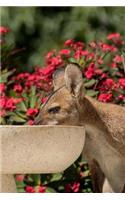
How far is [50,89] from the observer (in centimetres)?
585

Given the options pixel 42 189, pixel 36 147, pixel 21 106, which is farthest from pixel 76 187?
pixel 36 147

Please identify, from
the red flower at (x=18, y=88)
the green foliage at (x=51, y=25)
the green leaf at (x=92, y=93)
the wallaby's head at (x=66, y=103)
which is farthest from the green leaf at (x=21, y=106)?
the green foliage at (x=51, y=25)

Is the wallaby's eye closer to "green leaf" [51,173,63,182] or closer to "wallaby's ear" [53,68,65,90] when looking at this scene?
"wallaby's ear" [53,68,65,90]

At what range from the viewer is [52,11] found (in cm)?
1009

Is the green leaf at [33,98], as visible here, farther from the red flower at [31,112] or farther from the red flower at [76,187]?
the red flower at [76,187]

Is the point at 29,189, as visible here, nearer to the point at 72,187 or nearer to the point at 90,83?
the point at 72,187

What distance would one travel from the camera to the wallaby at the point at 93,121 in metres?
4.93

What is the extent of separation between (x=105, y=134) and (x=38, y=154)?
38.7 inches

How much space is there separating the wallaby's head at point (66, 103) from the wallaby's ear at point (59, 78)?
0.33ft

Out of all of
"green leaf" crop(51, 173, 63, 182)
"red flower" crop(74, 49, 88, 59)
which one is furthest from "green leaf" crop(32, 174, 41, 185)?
"red flower" crop(74, 49, 88, 59)

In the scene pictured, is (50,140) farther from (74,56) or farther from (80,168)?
(74,56)

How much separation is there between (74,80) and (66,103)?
0.18 metres
